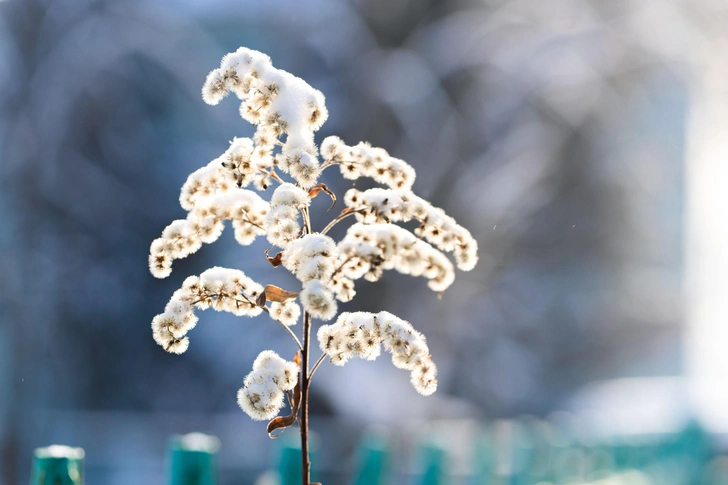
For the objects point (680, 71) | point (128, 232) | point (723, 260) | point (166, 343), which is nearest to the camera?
point (166, 343)

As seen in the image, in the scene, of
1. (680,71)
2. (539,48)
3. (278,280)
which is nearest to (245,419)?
(278,280)

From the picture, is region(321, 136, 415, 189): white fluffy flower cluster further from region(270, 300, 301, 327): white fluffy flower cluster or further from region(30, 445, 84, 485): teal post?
region(30, 445, 84, 485): teal post

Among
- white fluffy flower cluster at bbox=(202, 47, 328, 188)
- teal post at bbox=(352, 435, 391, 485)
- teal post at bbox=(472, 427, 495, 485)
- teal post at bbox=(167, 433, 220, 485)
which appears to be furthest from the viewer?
teal post at bbox=(472, 427, 495, 485)

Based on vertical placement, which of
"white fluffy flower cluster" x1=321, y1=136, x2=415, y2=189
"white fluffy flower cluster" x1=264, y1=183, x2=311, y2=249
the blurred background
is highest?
the blurred background

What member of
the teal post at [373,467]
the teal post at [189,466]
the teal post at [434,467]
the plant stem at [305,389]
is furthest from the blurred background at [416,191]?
the plant stem at [305,389]

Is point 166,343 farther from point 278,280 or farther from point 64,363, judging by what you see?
point 64,363

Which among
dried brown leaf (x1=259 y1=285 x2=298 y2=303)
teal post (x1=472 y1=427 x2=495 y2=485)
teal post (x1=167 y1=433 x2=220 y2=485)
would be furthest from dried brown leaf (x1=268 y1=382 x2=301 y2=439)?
teal post (x1=472 y1=427 x2=495 y2=485)
